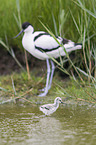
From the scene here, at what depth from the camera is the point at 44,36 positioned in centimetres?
614

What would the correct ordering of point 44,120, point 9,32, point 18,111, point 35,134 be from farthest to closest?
point 9,32
point 18,111
point 44,120
point 35,134

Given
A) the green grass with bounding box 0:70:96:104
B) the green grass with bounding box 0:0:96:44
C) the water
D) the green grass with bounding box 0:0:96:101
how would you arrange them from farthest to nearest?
1. the green grass with bounding box 0:0:96:44
2. the green grass with bounding box 0:0:96:101
3. the green grass with bounding box 0:70:96:104
4. the water

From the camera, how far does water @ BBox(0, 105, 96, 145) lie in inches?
132

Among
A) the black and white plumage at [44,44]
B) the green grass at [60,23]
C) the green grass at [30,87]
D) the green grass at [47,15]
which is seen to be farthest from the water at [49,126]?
the green grass at [47,15]

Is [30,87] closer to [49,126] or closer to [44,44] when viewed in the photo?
[44,44]

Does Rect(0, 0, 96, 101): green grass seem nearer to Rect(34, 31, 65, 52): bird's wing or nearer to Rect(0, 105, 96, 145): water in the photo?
Rect(34, 31, 65, 52): bird's wing

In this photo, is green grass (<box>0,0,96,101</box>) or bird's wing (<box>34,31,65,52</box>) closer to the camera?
bird's wing (<box>34,31,65,52</box>)

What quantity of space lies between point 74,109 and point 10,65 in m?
3.90

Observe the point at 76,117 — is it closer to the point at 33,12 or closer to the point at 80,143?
the point at 80,143

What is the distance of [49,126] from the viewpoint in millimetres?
4020

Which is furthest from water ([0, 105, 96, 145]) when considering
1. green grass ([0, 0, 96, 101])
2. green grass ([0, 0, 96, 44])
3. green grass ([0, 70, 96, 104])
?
green grass ([0, 0, 96, 44])

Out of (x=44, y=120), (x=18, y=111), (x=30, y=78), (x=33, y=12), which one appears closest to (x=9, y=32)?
(x=33, y=12)

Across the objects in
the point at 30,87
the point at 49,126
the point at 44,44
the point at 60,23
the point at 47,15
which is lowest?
the point at 30,87

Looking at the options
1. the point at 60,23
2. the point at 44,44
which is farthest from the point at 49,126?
the point at 60,23
